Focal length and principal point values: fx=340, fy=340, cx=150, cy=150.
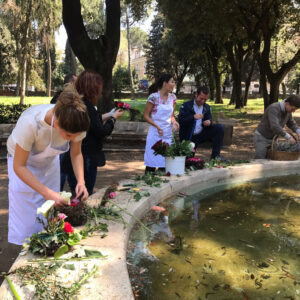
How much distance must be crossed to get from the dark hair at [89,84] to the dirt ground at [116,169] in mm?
1601

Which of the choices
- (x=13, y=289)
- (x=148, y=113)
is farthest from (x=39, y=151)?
(x=148, y=113)

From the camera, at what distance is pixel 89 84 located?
317cm

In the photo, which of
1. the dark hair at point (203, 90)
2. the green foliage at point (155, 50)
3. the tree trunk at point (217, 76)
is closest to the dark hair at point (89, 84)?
the dark hair at point (203, 90)

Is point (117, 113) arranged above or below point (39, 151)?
above

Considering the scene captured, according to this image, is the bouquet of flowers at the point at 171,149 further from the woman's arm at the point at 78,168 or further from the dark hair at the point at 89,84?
the woman's arm at the point at 78,168

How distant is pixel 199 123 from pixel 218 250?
10.3 ft

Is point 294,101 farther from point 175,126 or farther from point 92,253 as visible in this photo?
point 92,253

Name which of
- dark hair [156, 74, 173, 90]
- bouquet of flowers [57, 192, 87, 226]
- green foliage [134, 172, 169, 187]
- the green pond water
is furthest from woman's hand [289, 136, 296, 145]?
bouquet of flowers [57, 192, 87, 226]

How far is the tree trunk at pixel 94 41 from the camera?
865cm

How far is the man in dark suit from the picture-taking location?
535 cm

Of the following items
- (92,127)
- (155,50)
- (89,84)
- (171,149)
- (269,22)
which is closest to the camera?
(89,84)

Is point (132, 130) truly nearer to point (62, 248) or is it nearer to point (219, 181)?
point (219, 181)

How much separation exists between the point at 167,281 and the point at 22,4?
1931cm

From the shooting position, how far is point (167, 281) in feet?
7.59
